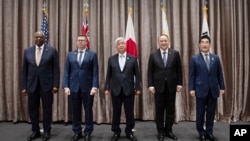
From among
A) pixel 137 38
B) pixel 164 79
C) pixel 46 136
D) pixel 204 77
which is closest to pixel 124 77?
pixel 164 79

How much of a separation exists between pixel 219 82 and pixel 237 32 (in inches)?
68.5

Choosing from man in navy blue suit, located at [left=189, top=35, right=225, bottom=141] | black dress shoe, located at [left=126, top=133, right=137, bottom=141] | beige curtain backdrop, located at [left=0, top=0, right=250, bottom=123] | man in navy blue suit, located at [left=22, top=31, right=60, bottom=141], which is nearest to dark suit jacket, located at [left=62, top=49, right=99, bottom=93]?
man in navy blue suit, located at [left=22, top=31, right=60, bottom=141]

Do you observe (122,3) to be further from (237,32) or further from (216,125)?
(216,125)

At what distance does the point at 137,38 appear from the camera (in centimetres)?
567

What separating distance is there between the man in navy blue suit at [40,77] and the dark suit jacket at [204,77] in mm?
1987

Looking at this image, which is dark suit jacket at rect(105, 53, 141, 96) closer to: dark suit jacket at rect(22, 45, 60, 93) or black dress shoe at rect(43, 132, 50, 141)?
dark suit jacket at rect(22, 45, 60, 93)

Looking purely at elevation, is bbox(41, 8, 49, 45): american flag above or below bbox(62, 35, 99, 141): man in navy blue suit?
above

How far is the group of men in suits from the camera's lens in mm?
4316

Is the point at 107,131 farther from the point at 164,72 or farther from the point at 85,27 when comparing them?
the point at 85,27

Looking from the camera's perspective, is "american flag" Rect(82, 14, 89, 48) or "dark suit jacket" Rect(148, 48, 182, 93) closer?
"dark suit jacket" Rect(148, 48, 182, 93)

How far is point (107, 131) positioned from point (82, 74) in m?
1.22

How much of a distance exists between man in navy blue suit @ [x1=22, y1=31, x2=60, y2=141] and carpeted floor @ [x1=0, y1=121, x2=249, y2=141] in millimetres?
372

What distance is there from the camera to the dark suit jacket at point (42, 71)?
4.39 meters

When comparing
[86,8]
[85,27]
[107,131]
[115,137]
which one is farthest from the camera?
[86,8]
